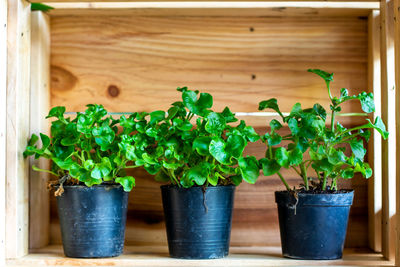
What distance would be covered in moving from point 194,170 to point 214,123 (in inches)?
5.1

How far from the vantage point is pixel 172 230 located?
137 cm

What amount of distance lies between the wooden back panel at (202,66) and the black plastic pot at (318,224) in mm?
282

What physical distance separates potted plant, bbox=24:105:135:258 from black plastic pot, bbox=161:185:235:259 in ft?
0.47

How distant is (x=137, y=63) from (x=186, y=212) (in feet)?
1.89

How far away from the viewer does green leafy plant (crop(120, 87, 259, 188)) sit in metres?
1.25

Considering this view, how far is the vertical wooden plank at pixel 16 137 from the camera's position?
1361mm

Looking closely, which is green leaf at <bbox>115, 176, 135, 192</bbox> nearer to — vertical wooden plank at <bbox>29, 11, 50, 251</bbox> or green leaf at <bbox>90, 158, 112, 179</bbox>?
green leaf at <bbox>90, 158, 112, 179</bbox>

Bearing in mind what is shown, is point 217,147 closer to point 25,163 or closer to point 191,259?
point 191,259

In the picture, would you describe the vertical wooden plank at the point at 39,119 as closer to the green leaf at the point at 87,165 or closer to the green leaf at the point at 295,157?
the green leaf at the point at 87,165

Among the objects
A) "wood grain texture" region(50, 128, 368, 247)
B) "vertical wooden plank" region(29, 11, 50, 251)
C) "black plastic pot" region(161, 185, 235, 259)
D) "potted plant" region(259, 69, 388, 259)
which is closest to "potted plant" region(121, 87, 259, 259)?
"black plastic pot" region(161, 185, 235, 259)

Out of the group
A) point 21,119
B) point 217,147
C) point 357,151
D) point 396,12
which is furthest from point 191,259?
point 396,12

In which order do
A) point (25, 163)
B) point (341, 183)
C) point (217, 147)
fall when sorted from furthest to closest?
point (341, 183)
point (25, 163)
point (217, 147)

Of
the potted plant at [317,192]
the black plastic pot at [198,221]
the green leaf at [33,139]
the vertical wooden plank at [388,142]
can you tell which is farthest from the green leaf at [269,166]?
the green leaf at [33,139]

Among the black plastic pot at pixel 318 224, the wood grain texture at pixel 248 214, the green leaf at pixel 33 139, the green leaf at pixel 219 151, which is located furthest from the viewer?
the wood grain texture at pixel 248 214
